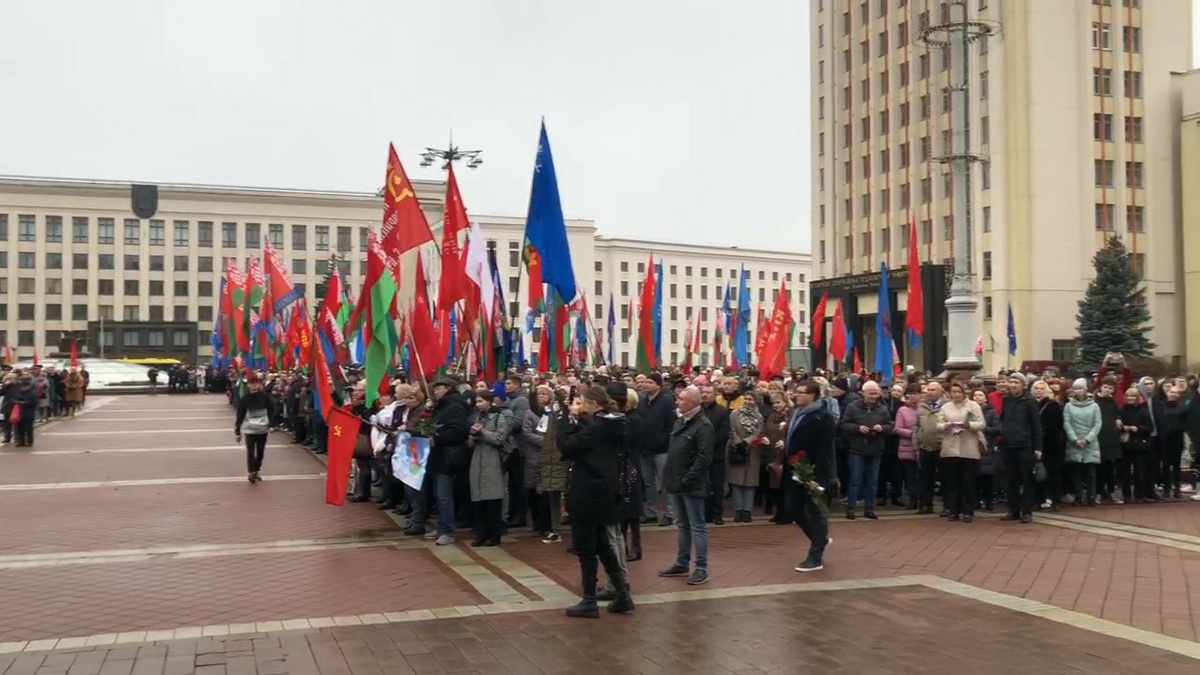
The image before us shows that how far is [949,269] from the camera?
50.2m

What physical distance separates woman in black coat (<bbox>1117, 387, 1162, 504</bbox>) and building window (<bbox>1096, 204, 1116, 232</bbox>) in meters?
38.8

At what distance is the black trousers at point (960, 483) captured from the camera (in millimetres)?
12523

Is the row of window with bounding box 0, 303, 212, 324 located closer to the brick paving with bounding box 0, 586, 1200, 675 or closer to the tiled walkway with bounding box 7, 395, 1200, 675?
the tiled walkway with bounding box 7, 395, 1200, 675

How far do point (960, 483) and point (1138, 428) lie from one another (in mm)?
3131

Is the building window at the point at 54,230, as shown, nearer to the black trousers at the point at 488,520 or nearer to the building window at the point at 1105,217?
the building window at the point at 1105,217

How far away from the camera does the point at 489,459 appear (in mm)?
10773

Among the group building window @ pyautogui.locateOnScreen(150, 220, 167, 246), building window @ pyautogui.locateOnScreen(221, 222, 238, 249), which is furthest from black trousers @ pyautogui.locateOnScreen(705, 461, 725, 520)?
building window @ pyautogui.locateOnScreen(150, 220, 167, 246)

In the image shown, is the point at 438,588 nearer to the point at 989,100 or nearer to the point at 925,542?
the point at 925,542

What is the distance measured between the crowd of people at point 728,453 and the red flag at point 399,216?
1.81 metres

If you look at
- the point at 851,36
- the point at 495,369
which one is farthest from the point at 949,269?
the point at 495,369

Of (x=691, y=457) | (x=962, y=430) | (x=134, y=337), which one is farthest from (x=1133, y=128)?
(x=134, y=337)

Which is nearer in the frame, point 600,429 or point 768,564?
point 600,429

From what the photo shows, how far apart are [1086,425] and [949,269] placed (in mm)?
38291

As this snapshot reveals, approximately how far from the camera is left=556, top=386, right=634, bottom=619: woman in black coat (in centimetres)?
766
